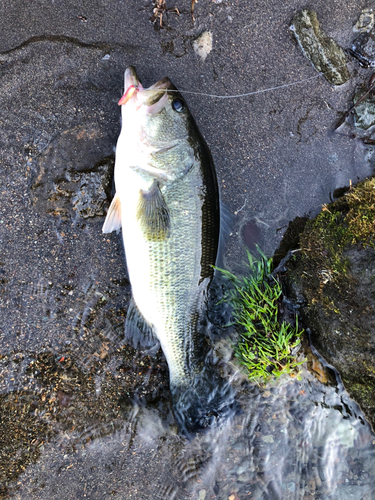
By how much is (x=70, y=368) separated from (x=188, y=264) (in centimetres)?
175

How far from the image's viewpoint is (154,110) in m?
2.96

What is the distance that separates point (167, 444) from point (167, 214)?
2548 millimetres

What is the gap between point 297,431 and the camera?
12.0 feet

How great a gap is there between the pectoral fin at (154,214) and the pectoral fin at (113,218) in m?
0.34

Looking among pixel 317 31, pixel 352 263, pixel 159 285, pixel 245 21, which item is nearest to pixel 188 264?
pixel 159 285

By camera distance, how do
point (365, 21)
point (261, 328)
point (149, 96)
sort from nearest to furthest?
point (149, 96), point (261, 328), point (365, 21)

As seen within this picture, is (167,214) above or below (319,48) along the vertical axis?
below

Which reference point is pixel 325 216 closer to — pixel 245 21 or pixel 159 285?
pixel 159 285

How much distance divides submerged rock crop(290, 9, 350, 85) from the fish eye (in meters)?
1.77

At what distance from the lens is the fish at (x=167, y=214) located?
2.97 metres

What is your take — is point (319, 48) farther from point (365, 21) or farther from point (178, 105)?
point (178, 105)

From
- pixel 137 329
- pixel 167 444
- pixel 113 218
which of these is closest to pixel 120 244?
pixel 113 218

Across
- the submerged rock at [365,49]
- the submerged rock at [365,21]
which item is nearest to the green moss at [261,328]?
the submerged rock at [365,49]

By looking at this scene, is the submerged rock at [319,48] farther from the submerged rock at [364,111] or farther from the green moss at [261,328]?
the green moss at [261,328]
